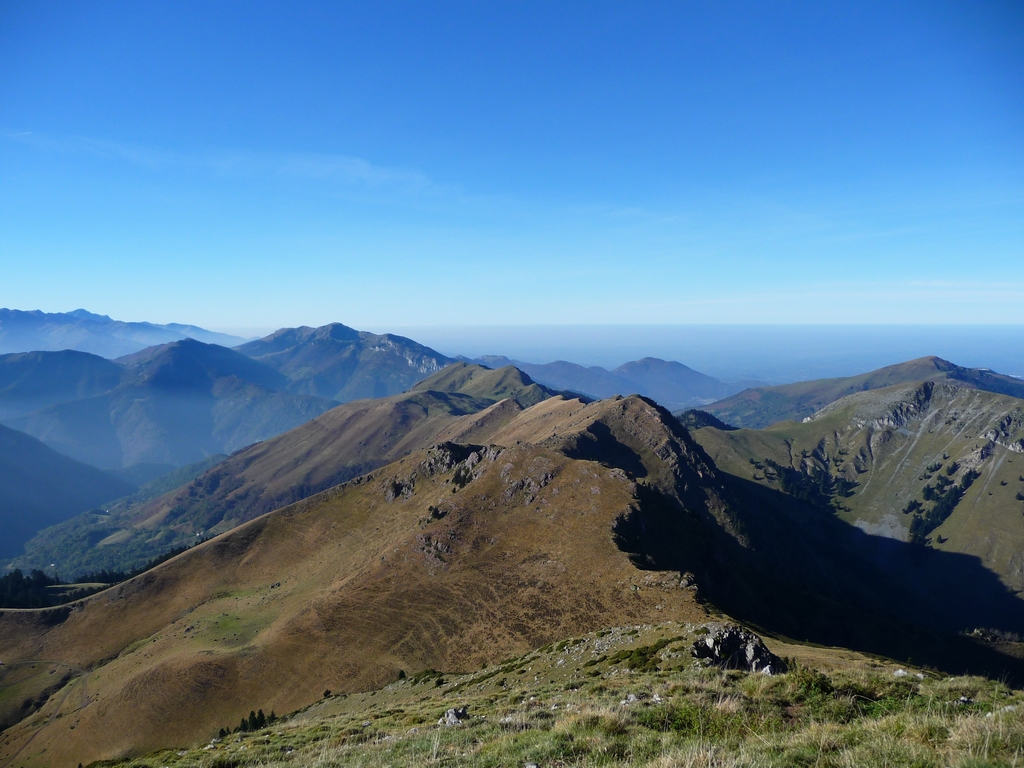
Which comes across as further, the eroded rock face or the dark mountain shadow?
the dark mountain shadow

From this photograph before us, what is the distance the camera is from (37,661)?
102562 mm

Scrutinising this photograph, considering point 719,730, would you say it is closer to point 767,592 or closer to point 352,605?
point 352,605

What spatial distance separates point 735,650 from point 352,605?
218 feet

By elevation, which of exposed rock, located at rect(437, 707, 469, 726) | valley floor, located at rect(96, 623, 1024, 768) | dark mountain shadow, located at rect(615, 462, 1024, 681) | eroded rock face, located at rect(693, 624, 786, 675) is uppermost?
valley floor, located at rect(96, 623, 1024, 768)

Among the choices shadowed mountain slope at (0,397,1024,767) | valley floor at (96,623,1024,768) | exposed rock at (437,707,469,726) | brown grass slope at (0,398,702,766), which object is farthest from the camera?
shadowed mountain slope at (0,397,1024,767)

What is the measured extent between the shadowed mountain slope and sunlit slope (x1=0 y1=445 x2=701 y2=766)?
1.08ft

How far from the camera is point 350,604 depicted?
269 ft

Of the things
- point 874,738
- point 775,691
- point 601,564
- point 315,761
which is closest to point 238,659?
point 601,564

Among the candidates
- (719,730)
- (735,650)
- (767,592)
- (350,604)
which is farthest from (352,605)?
(719,730)

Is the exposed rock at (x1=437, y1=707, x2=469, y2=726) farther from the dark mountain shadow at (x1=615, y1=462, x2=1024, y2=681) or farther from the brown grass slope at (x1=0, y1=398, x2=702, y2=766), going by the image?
the dark mountain shadow at (x1=615, y1=462, x2=1024, y2=681)

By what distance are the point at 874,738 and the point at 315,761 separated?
14.8m

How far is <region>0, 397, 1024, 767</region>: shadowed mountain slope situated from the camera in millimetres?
68750

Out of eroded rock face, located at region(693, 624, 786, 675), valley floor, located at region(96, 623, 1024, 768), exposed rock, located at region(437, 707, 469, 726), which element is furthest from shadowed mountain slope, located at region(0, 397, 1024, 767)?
exposed rock, located at region(437, 707, 469, 726)

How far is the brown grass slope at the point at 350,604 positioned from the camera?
68.1 metres
